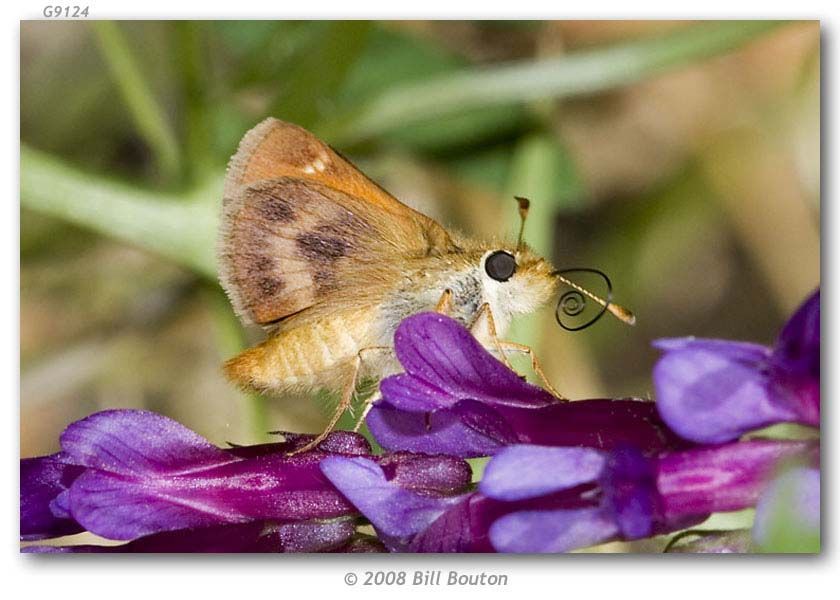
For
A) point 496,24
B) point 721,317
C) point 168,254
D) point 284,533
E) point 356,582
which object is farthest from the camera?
point 721,317

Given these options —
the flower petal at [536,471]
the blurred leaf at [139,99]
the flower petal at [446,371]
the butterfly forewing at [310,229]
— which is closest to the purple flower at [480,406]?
the flower petal at [446,371]

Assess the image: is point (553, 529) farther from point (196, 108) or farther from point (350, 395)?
Answer: point (196, 108)

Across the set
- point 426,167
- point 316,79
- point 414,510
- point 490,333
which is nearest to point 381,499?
point 414,510

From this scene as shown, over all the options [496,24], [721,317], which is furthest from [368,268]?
[721,317]

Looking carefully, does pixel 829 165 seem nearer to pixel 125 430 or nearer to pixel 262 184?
pixel 262 184

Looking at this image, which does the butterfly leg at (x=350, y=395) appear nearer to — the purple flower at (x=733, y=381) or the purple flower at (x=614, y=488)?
the purple flower at (x=614, y=488)
